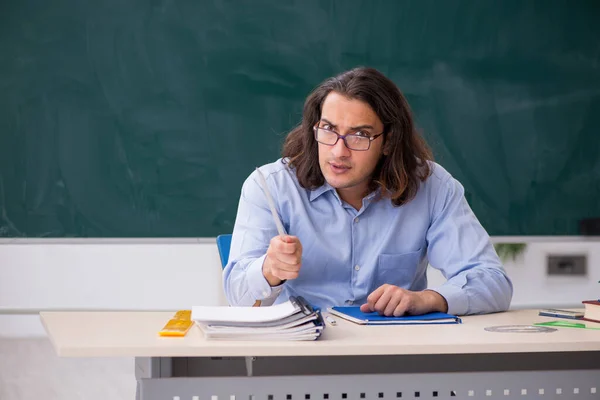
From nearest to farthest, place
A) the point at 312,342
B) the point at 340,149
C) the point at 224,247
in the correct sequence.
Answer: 1. the point at 312,342
2. the point at 340,149
3. the point at 224,247

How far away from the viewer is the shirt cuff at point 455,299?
6.44 ft

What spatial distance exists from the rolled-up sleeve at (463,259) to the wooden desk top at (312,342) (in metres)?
0.22

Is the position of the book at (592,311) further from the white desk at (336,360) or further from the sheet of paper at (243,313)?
the sheet of paper at (243,313)

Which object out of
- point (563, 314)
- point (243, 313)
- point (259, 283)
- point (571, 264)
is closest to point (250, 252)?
point (259, 283)

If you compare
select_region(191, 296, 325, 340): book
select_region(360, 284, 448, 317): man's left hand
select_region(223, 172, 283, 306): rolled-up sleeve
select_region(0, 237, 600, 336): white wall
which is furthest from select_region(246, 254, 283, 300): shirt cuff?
select_region(0, 237, 600, 336): white wall

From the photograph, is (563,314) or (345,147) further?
(345,147)

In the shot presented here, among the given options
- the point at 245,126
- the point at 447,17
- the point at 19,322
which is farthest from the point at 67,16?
the point at 447,17

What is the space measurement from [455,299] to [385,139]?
58 cm

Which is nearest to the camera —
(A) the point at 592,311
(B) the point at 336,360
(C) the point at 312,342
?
(C) the point at 312,342

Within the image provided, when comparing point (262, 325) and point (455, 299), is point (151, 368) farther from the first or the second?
point (455, 299)

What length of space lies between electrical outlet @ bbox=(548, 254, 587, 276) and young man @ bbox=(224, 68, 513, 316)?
167 cm

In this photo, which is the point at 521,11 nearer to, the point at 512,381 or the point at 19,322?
the point at 512,381

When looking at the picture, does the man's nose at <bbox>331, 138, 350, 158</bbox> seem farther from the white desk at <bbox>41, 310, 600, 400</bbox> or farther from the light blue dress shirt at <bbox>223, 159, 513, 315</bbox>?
the white desk at <bbox>41, 310, 600, 400</bbox>

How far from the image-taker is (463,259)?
7.18 feet
